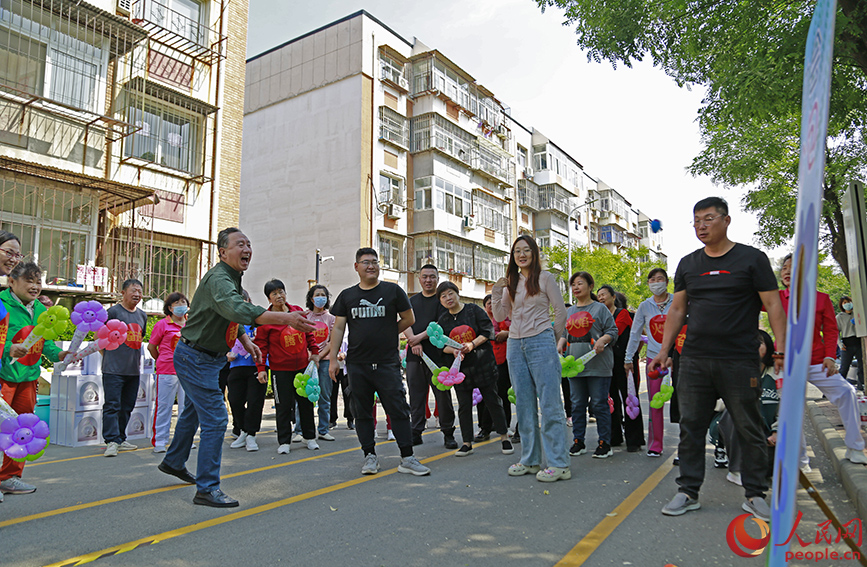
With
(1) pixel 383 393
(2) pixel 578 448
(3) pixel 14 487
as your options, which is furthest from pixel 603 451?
(3) pixel 14 487

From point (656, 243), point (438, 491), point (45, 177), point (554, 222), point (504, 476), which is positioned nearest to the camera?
point (438, 491)

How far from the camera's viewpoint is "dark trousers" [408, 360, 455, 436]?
300 inches

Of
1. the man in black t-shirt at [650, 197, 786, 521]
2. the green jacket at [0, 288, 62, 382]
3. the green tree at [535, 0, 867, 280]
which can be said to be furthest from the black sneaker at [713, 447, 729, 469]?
the green jacket at [0, 288, 62, 382]

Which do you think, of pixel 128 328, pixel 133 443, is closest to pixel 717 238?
pixel 128 328

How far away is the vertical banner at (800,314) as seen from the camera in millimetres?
1703

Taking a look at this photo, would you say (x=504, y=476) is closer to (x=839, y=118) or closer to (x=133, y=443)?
(x=133, y=443)

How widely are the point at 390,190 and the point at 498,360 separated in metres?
22.8

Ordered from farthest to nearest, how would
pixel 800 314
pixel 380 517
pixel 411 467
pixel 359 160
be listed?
pixel 359 160, pixel 411 467, pixel 380 517, pixel 800 314

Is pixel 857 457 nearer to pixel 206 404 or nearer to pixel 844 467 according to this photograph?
pixel 844 467

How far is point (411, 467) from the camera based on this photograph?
5.91 metres

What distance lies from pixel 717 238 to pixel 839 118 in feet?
16.3

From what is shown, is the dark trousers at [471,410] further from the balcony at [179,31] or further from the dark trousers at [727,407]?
the balcony at [179,31]

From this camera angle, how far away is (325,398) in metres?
8.65

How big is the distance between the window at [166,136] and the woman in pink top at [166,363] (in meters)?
11.2
